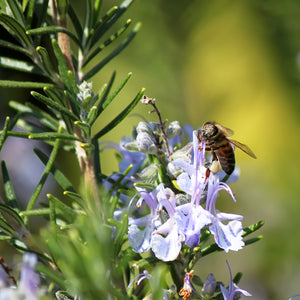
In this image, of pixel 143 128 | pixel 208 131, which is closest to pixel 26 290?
pixel 143 128

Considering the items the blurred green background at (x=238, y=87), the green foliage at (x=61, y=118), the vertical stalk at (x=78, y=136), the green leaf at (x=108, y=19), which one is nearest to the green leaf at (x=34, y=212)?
the green foliage at (x=61, y=118)

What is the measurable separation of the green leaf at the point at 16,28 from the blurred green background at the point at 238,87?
5.91 feet

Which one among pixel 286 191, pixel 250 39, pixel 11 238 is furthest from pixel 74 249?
pixel 250 39

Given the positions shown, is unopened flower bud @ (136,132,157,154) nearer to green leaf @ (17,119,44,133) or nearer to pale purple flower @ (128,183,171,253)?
pale purple flower @ (128,183,171,253)

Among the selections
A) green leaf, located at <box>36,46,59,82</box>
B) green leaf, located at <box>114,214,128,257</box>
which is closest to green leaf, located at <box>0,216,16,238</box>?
green leaf, located at <box>114,214,128,257</box>

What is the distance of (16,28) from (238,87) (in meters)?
2.68

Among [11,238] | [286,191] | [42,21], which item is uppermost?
[42,21]

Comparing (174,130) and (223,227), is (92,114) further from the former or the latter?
(223,227)

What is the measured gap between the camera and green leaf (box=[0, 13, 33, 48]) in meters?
1.00

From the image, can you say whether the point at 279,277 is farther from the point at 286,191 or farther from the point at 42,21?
the point at 42,21

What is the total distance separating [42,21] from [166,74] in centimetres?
230

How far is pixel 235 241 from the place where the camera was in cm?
95

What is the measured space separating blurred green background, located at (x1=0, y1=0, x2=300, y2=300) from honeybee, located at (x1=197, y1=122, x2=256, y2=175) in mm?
1595

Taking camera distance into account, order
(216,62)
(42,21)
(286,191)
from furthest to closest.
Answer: (216,62) < (286,191) < (42,21)
